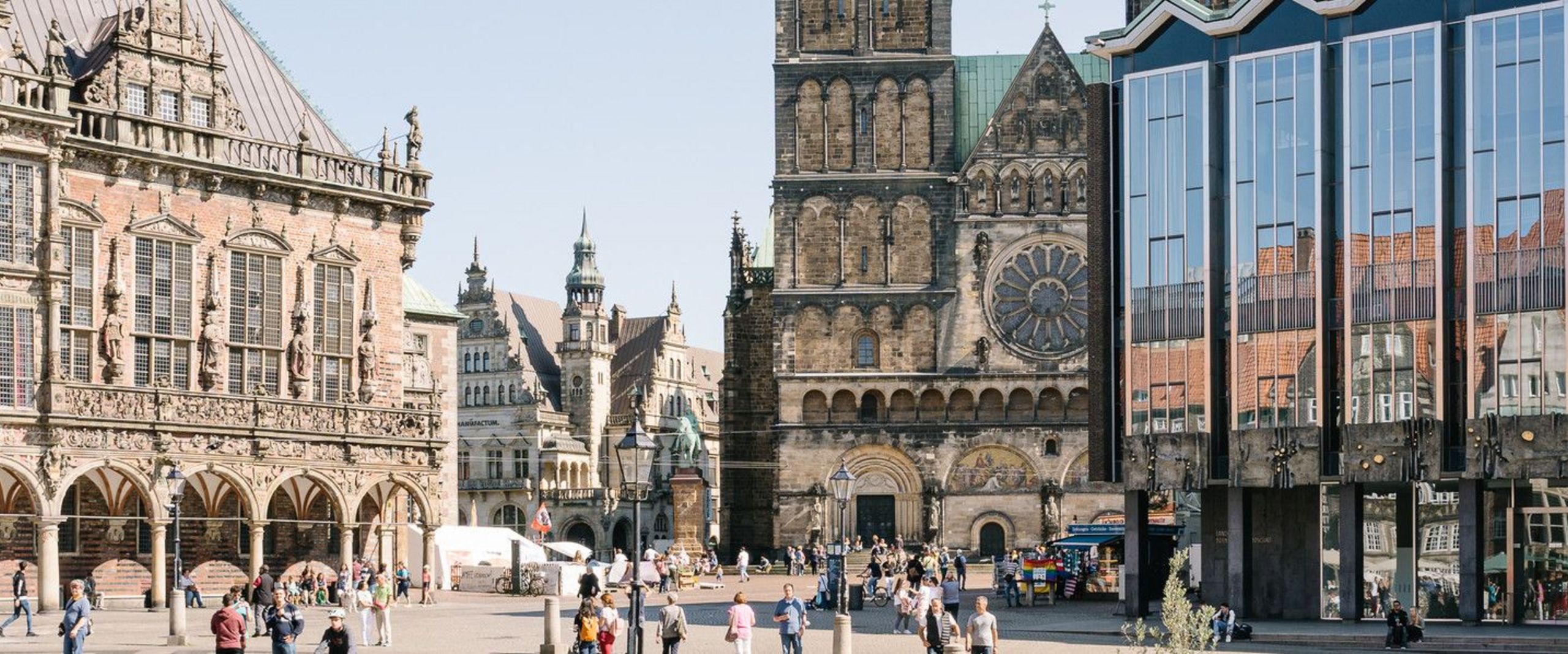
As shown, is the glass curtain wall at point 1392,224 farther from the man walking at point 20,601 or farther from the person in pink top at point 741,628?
the man walking at point 20,601

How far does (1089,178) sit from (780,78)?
38.9 meters

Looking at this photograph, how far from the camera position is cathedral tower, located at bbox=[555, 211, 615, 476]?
144500 mm

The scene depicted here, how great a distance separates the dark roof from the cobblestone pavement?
11.8 meters

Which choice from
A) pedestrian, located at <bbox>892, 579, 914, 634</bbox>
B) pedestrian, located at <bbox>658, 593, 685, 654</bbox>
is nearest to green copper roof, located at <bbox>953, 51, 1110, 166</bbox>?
pedestrian, located at <bbox>892, 579, 914, 634</bbox>

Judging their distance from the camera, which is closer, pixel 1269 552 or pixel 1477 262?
pixel 1477 262

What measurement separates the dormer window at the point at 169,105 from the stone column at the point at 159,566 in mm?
9223

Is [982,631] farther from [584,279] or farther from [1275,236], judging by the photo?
→ [584,279]

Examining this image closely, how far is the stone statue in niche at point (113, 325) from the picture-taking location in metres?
51.0

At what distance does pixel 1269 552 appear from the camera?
49531 mm

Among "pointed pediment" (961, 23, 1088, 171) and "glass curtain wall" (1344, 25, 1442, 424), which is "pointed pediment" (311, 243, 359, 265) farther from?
"pointed pediment" (961, 23, 1088, 171)

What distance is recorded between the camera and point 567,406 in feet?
477

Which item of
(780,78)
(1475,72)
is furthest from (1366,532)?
(780,78)

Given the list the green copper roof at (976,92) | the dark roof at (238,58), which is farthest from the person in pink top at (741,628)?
the green copper roof at (976,92)

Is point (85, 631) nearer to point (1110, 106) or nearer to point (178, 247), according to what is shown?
point (178, 247)
